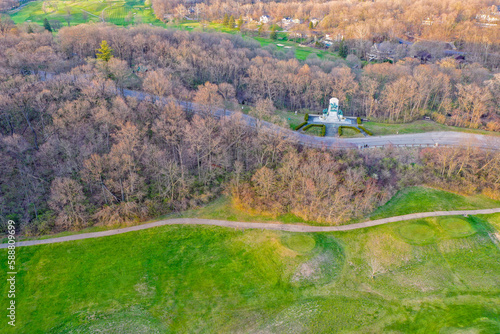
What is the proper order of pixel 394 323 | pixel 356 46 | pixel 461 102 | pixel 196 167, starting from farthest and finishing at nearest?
1. pixel 356 46
2. pixel 461 102
3. pixel 196 167
4. pixel 394 323

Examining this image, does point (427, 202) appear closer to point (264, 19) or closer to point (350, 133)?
point (350, 133)

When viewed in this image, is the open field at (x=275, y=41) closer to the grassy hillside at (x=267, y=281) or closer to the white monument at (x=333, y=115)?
the white monument at (x=333, y=115)

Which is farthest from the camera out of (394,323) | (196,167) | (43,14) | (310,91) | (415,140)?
(43,14)

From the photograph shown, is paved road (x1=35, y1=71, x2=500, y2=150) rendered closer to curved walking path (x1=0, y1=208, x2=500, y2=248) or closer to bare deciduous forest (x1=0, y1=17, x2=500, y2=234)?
bare deciduous forest (x1=0, y1=17, x2=500, y2=234)

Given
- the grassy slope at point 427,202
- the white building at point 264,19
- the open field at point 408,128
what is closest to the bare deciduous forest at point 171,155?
the grassy slope at point 427,202

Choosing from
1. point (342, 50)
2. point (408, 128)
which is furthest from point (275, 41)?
point (408, 128)

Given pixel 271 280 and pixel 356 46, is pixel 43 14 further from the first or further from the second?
pixel 271 280

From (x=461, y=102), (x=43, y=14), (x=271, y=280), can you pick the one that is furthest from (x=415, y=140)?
(x=43, y=14)

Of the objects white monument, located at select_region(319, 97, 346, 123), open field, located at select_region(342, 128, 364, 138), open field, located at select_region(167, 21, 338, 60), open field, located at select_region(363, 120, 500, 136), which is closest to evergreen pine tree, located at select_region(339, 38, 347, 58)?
open field, located at select_region(167, 21, 338, 60)
